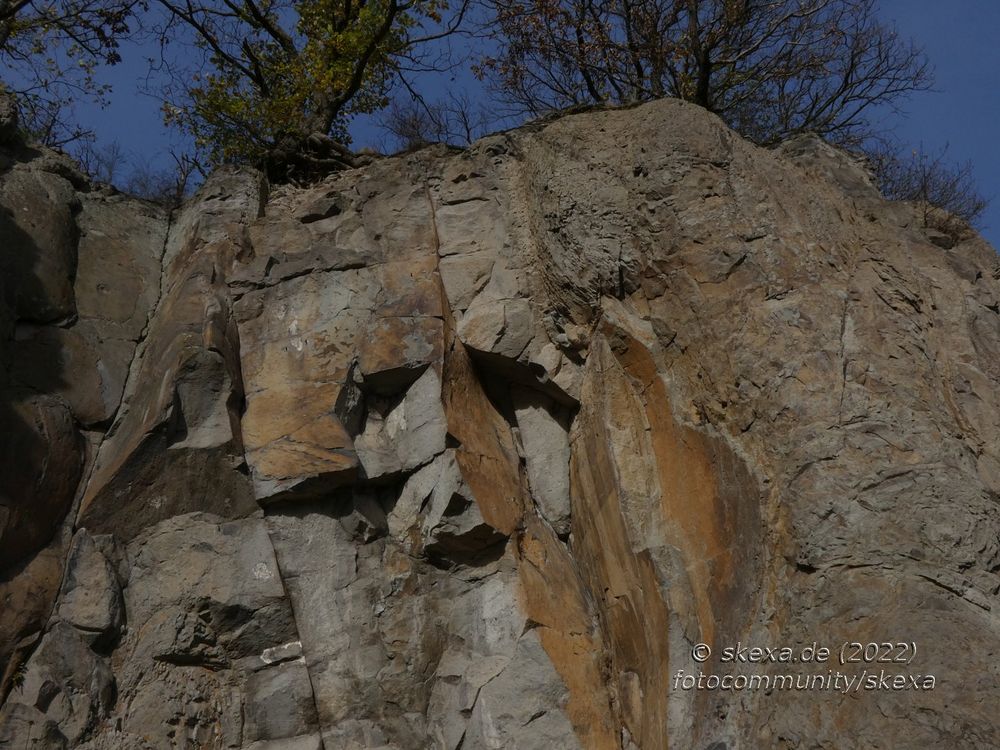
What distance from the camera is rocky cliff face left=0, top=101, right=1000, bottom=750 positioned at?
5293 mm

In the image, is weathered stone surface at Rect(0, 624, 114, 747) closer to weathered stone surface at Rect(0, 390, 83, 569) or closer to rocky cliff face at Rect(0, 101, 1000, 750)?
rocky cliff face at Rect(0, 101, 1000, 750)

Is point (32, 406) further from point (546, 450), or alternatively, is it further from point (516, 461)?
point (546, 450)

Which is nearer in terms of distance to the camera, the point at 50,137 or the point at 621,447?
the point at 621,447

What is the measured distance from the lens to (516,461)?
6969 millimetres

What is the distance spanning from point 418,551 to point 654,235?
242 cm

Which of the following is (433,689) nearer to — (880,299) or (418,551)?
(418,551)

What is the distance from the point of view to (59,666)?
5.89m

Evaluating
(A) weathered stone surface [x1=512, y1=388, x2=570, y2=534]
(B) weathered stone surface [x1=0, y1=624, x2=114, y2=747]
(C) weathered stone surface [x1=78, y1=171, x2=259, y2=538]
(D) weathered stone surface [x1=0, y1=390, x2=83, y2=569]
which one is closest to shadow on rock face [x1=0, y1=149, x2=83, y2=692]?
(D) weathered stone surface [x1=0, y1=390, x2=83, y2=569]

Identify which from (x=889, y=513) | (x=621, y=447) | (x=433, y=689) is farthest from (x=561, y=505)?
(x=889, y=513)

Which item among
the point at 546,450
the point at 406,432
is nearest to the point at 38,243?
the point at 406,432

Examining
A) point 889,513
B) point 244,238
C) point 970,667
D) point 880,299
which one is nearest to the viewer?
point 970,667

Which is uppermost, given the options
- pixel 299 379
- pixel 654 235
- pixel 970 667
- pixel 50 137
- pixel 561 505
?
pixel 50 137

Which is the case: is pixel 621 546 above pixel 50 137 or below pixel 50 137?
below

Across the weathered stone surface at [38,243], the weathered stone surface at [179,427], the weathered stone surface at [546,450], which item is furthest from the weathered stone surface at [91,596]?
the weathered stone surface at [546,450]
